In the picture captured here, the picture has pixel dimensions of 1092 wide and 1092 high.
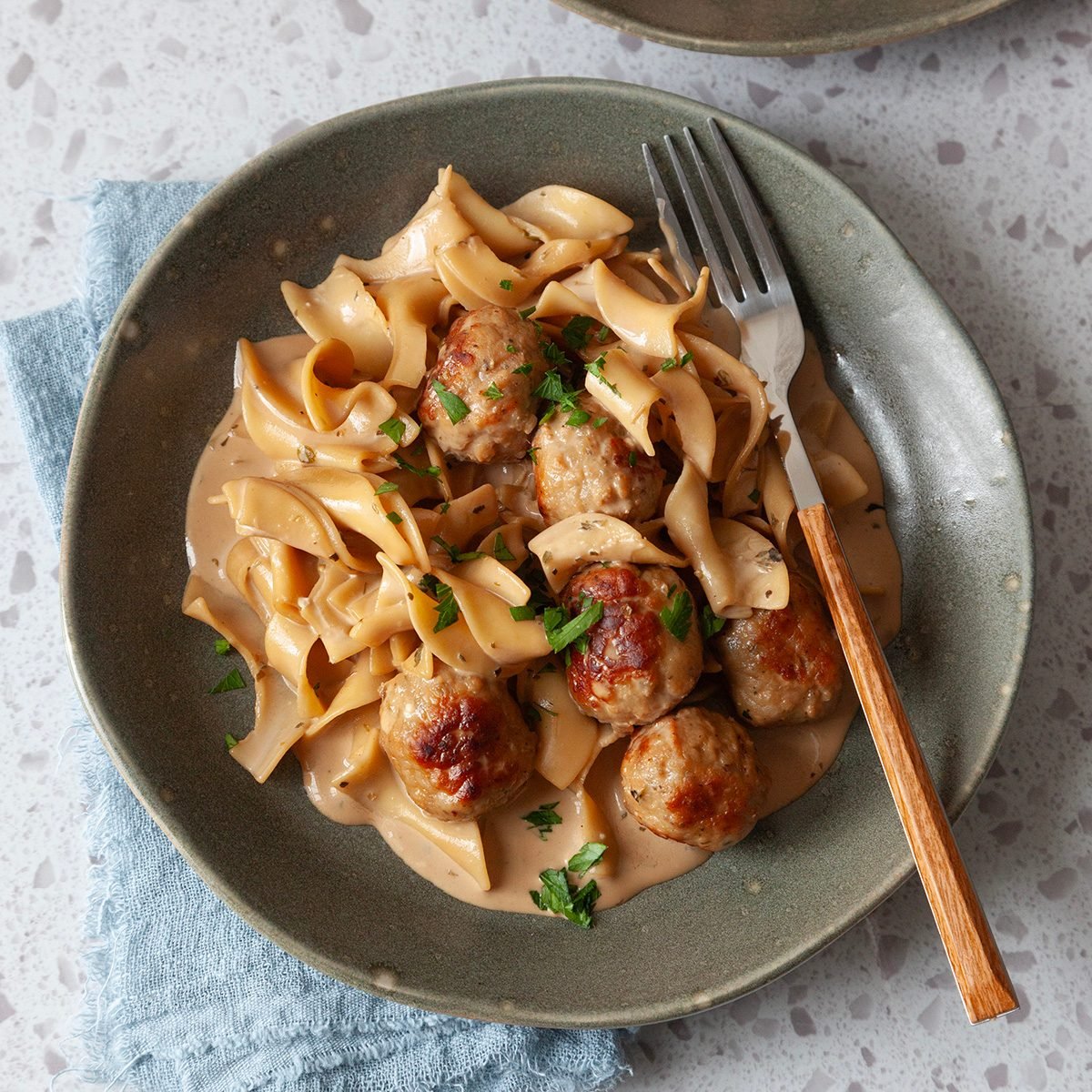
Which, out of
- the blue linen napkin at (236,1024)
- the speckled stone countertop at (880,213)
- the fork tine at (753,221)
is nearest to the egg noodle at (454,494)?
the fork tine at (753,221)

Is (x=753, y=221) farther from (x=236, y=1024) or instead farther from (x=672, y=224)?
(x=236, y=1024)

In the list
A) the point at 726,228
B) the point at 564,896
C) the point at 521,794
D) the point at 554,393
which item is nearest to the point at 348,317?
the point at 554,393

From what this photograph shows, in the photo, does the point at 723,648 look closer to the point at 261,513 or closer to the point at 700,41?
the point at 261,513

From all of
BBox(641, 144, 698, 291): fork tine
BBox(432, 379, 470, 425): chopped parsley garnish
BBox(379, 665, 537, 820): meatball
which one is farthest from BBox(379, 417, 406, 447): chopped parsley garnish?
BBox(641, 144, 698, 291): fork tine

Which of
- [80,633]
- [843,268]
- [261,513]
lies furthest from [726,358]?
[80,633]

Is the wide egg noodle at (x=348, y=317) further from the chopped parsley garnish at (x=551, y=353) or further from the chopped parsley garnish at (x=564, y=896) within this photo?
the chopped parsley garnish at (x=564, y=896)

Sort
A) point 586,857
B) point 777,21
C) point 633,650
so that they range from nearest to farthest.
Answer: point 633,650 < point 586,857 < point 777,21
